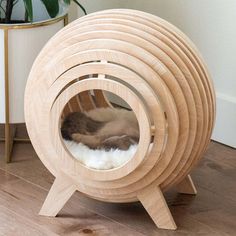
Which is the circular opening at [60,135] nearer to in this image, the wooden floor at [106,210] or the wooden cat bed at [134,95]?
the wooden cat bed at [134,95]

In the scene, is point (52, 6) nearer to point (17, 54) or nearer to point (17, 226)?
point (17, 54)

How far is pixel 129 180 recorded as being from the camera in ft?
5.41

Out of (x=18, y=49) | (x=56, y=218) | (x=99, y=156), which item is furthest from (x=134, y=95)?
(x=18, y=49)

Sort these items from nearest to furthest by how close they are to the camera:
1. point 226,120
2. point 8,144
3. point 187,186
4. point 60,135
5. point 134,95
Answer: point 134,95
point 60,135
point 187,186
point 8,144
point 226,120

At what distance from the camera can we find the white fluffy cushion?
165 cm

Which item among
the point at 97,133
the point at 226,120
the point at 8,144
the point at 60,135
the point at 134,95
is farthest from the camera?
the point at 226,120

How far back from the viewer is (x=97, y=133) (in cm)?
177

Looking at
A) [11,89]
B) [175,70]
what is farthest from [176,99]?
[11,89]

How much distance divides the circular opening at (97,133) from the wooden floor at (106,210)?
0.19 m

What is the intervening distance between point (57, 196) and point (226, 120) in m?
0.70

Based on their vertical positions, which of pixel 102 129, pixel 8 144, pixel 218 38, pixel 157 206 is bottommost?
pixel 8 144

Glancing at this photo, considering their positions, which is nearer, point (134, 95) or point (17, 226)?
point (134, 95)

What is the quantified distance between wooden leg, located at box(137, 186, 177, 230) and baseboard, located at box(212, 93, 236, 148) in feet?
1.83

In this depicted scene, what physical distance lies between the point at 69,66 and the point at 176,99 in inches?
10.5
